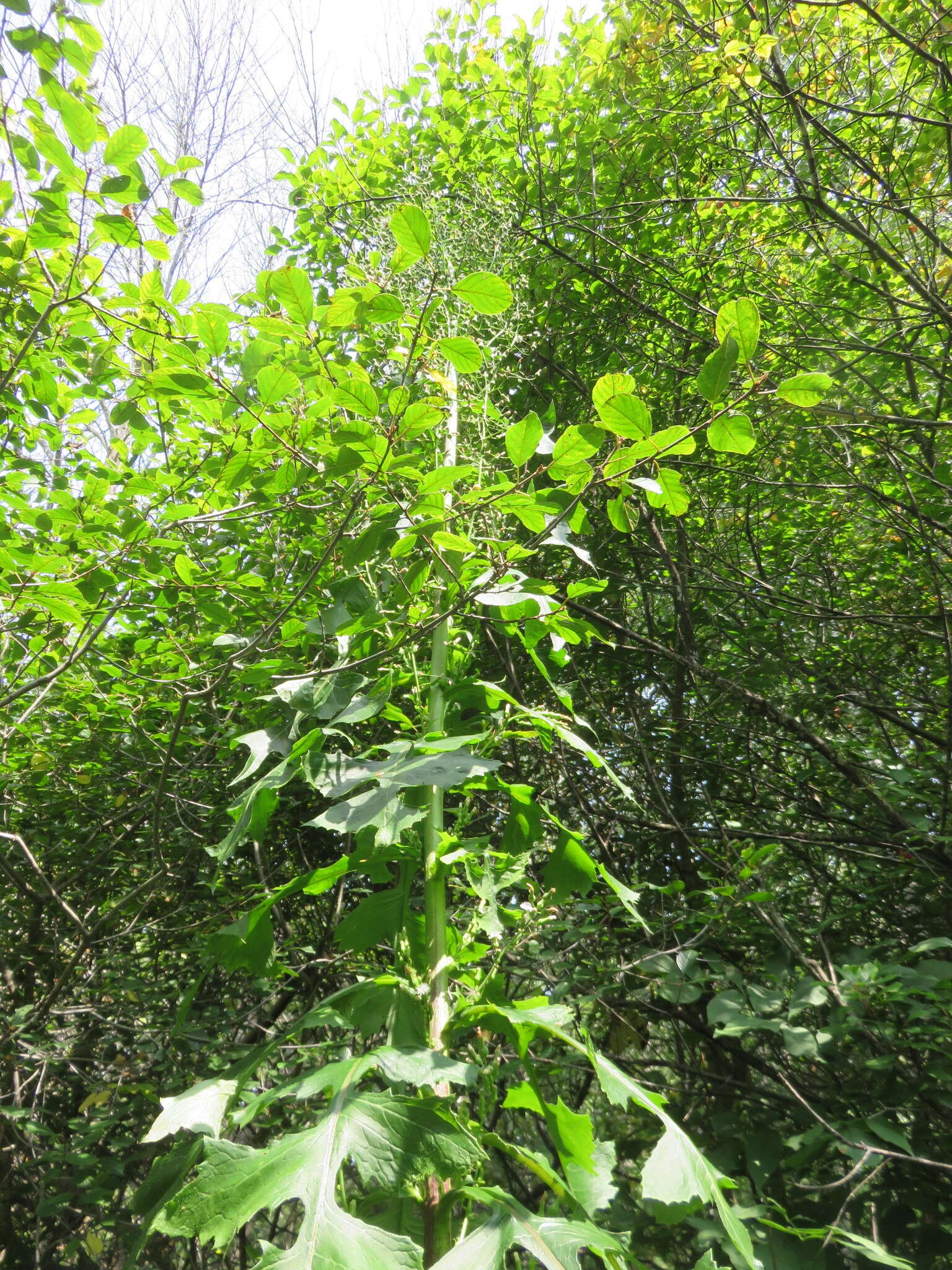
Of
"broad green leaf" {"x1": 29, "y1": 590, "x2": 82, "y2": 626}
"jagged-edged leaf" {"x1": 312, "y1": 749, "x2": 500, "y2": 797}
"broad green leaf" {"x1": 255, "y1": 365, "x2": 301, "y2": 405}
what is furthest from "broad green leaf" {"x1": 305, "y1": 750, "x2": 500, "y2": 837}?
"broad green leaf" {"x1": 29, "y1": 590, "x2": 82, "y2": 626}

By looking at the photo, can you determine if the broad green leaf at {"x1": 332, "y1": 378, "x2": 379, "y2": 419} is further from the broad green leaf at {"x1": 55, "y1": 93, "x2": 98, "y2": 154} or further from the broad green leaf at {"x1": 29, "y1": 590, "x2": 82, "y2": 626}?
the broad green leaf at {"x1": 29, "y1": 590, "x2": 82, "y2": 626}

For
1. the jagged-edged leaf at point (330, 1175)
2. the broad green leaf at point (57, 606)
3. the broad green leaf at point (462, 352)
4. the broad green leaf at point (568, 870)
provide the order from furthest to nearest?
the broad green leaf at point (57, 606) → the broad green leaf at point (568, 870) → the broad green leaf at point (462, 352) → the jagged-edged leaf at point (330, 1175)

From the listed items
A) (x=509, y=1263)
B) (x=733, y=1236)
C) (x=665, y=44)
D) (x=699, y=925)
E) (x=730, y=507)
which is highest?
(x=665, y=44)

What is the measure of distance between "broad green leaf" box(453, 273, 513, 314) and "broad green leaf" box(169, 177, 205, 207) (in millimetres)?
715

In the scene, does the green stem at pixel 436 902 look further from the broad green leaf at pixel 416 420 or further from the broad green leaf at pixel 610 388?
the broad green leaf at pixel 610 388

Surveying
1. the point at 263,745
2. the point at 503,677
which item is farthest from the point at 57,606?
the point at 503,677

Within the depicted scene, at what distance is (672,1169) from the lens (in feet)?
3.52

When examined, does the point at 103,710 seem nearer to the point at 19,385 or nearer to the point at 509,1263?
the point at 19,385

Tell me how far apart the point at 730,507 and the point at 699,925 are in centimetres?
181

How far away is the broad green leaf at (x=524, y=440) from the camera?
3.69 ft

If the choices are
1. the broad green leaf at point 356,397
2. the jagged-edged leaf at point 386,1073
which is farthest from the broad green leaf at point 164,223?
the jagged-edged leaf at point 386,1073

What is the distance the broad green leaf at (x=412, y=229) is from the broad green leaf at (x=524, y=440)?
27 centimetres

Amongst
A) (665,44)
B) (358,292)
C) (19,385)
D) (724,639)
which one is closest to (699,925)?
(724,639)

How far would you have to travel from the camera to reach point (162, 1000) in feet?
10.4
